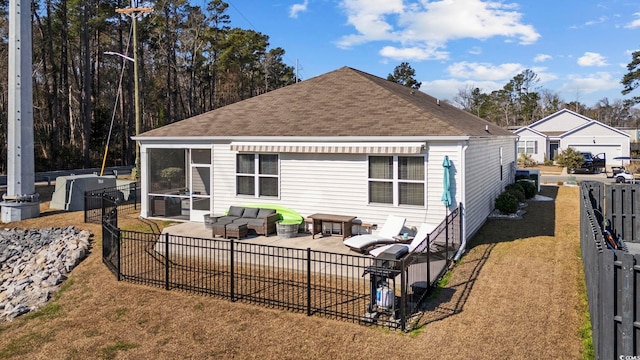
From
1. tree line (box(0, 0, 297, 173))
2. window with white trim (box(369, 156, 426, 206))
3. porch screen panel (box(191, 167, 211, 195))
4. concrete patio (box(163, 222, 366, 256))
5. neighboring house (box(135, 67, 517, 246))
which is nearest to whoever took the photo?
concrete patio (box(163, 222, 366, 256))

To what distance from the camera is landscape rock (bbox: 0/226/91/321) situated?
9.70 metres

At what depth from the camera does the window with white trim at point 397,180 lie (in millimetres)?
12031

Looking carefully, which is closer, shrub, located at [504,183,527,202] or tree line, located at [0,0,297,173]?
shrub, located at [504,183,527,202]

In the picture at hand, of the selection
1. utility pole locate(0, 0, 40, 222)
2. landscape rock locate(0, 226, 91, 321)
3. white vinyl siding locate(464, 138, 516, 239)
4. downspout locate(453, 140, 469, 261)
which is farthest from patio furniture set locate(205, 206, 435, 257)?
utility pole locate(0, 0, 40, 222)

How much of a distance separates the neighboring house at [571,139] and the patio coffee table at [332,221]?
35221 millimetres

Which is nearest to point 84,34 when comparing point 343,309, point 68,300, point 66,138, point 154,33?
point 154,33

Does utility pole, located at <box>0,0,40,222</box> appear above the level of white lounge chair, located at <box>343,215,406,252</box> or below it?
above

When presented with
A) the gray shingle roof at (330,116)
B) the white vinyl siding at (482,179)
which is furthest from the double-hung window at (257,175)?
the white vinyl siding at (482,179)

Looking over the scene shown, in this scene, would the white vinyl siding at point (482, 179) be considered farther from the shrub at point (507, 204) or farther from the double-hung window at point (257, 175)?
the double-hung window at point (257, 175)

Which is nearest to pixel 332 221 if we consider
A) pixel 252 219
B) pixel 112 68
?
pixel 252 219

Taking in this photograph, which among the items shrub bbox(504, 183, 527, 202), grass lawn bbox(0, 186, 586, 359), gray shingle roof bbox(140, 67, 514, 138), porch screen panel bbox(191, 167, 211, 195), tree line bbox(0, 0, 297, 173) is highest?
tree line bbox(0, 0, 297, 173)

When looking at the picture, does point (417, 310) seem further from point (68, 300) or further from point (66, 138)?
point (66, 138)

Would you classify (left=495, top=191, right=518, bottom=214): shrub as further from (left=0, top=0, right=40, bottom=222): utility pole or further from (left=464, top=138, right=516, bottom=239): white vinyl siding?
(left=0, top=0, right=40, bottom=222): utility pole

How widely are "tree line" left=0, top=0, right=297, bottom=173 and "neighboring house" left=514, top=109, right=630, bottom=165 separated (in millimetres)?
34615
